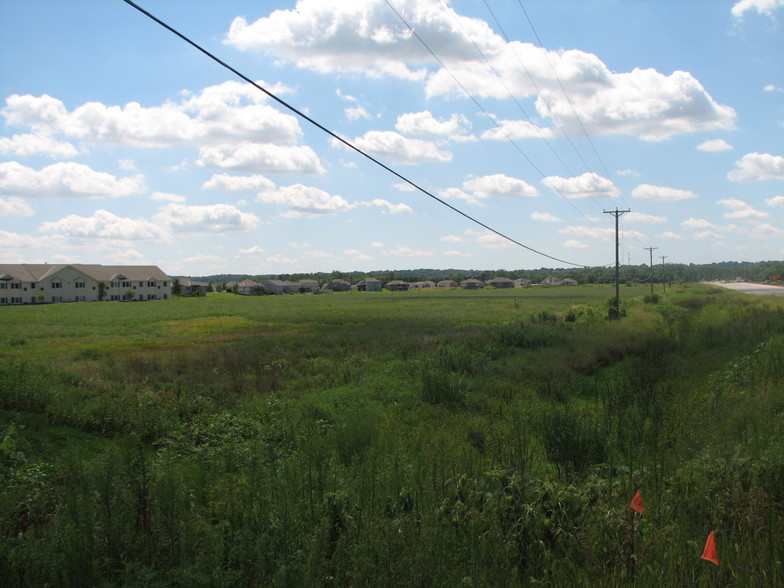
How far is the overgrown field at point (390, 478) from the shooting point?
4980 mm

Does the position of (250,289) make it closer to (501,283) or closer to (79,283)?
(79,283)

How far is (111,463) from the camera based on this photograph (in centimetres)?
629

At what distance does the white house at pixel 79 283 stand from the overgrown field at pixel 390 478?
91.2m

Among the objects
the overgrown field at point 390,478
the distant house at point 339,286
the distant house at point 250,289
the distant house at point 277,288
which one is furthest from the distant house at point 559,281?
the overgrown field at point 390,478

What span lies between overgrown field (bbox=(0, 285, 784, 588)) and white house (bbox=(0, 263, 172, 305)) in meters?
91.2

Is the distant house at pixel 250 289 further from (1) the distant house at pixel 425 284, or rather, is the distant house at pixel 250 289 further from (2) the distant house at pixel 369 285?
(1) the distant house at pixel 425 284

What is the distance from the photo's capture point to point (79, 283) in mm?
100250

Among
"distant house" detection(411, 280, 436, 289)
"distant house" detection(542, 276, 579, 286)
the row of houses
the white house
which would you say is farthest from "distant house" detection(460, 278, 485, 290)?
the white house

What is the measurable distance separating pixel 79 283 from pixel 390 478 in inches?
4306

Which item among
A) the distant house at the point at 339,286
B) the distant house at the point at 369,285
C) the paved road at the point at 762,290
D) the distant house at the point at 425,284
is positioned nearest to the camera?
the paved road at the point at 762,290

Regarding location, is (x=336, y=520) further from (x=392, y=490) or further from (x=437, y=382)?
(x=437, y=382)

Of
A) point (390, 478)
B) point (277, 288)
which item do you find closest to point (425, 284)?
point (277, 288)

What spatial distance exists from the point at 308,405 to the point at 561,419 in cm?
638

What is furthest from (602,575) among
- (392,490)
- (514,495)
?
(392,490)
